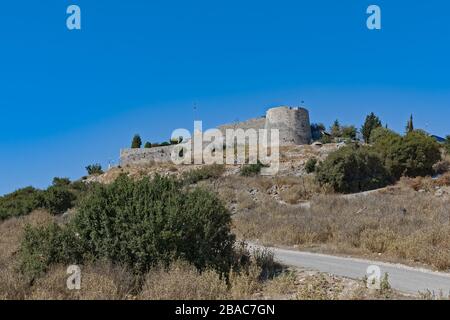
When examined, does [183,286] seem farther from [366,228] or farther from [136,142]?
[136,142]

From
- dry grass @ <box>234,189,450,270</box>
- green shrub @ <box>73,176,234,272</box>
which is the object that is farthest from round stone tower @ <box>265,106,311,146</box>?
green shrub @ <box>73,176,234,272</box>

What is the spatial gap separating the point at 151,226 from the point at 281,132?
1948 inches

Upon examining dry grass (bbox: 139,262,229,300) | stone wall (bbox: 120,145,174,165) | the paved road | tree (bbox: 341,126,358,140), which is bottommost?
the paved road

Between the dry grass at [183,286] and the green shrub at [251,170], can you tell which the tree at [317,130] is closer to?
the green shrub at [251,170]

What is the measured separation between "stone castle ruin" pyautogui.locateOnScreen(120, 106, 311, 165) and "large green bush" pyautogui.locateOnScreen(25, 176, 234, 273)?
45876mm

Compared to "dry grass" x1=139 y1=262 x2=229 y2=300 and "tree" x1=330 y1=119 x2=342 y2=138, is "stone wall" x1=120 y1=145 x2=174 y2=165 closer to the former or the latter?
"tree" x1=330 y1=119 x2=342 y2=138

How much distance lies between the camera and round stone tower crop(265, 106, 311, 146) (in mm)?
56000

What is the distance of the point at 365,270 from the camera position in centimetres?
869

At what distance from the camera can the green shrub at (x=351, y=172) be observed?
25.1 m

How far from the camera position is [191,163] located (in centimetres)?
4772

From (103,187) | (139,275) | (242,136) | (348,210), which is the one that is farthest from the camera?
A: (242,136)
